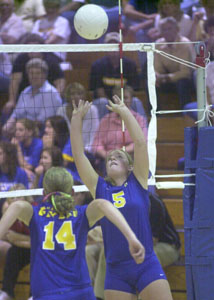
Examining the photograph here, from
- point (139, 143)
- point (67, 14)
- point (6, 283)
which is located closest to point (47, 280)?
point (139, 143)

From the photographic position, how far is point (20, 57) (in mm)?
9250

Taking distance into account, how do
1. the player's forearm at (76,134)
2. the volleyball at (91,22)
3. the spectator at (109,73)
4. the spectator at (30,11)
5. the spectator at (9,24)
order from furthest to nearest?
the spectator at (30,11)
the spectator at (9,24)
the spectator at (109,73)
the volleyball at (91,22)
the player's forearm at (76,134)

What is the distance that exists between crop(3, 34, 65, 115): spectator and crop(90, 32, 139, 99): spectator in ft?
1.67

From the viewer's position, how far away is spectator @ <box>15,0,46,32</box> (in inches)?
399

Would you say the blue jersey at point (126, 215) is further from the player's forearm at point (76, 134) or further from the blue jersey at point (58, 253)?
the blue jersey at point (58, 253)

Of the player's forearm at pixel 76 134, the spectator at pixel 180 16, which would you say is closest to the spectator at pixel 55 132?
the spectator at pixel 180 16

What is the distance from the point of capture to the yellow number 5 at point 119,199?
4879 mm

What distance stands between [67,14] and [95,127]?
8.94ft

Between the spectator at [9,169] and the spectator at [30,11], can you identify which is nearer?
the spectator at [9,169]

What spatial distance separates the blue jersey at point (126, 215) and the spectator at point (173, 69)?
379cm

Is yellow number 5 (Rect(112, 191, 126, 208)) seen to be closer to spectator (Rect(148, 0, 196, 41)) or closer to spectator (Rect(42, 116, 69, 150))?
spectator (Rect(42, 116, 69, 150))

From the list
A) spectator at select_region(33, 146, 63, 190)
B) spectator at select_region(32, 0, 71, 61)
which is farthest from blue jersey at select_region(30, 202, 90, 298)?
spectator at select_region(32, 0, 71, 61)

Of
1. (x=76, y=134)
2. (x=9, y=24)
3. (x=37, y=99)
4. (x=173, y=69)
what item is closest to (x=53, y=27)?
(x=9, y=24)

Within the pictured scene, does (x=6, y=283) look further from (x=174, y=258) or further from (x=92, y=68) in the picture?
(x=92, y=68)
